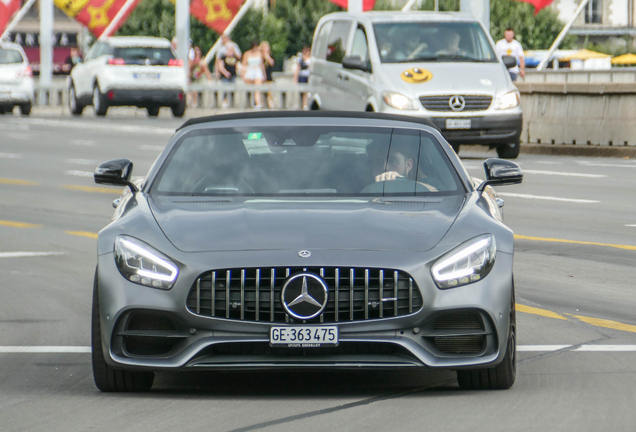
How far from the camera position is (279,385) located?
5.99 m

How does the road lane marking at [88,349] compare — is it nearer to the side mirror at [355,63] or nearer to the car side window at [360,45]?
the side mirror at [355,63]

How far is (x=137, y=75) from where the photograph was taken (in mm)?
31234

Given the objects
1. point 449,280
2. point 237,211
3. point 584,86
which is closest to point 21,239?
point 237,211

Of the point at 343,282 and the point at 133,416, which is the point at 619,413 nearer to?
the point at 343,282

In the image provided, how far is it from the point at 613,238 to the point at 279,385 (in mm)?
6343

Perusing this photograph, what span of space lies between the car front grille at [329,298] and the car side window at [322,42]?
16159 mm

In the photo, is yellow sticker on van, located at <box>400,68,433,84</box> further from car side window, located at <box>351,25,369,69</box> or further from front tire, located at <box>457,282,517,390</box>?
front tire, located at <box>457,282,517,390</box>

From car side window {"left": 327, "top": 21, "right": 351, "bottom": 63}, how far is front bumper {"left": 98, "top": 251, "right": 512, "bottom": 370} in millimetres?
15317

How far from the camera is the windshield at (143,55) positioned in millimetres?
31562

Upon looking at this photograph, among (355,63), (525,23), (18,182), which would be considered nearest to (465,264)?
(18,182)

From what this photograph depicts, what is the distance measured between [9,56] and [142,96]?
14.9 ft

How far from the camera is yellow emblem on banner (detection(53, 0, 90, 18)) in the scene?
4041cm

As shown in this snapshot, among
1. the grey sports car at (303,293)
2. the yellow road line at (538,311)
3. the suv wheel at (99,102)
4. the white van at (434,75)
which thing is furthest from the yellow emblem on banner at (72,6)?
the grey sports car at (303,293)

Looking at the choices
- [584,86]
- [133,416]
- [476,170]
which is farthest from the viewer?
[584,86]
